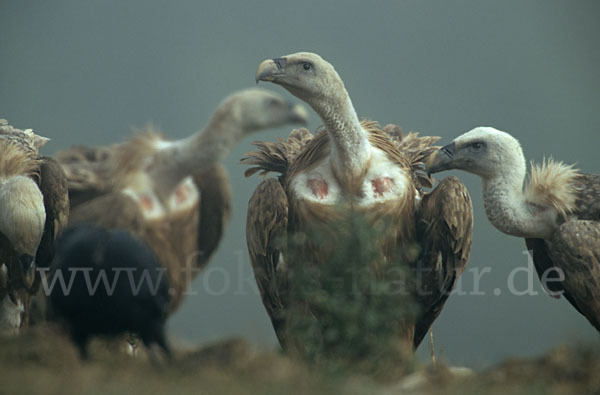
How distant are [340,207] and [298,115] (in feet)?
1.71

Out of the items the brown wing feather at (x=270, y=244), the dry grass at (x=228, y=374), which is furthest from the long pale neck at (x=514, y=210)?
the brown wing feather at (x=270, y=244)

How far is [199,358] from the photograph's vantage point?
2.97 meters

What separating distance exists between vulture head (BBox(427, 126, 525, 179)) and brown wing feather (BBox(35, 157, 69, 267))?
1.99 metres

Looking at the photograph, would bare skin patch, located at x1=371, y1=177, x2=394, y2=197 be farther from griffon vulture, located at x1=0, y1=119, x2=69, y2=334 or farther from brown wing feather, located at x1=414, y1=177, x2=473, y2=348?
griffon vulture, located at x1=0, y1=119, x2=69, y2=334

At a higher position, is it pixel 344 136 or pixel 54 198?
pixel 344 136

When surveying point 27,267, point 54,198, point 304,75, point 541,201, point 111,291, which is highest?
point 304,75

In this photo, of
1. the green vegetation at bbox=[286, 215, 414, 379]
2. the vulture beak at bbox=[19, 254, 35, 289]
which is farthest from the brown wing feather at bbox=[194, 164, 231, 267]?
the green vegetation at bbox=[286, 215, 414, 379]

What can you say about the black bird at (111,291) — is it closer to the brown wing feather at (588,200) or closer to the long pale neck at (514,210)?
the long pale neck at (514,210)

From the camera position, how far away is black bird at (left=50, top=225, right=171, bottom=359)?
9.98 feet

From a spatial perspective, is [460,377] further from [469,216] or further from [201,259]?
[201,259]

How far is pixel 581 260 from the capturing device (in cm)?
325

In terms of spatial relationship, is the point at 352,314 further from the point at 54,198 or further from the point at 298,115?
the point at 54,198

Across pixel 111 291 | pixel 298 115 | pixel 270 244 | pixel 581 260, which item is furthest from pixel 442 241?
pixel 111 291

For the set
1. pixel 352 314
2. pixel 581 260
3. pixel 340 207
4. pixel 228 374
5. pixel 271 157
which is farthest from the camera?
pixel 271 157
